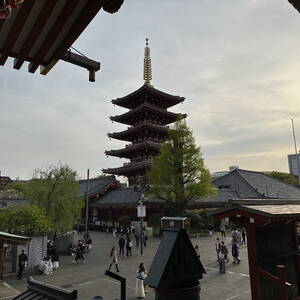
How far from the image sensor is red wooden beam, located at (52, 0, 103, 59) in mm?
2939

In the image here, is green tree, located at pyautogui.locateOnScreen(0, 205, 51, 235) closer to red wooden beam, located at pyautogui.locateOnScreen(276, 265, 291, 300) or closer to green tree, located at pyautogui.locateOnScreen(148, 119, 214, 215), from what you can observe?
green tree, located at pyautogui.locateOnScreen(148, 119, 214, 215)

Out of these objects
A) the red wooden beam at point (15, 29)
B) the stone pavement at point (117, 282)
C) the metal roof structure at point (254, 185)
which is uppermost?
the metal roof structure at point (254, 185)

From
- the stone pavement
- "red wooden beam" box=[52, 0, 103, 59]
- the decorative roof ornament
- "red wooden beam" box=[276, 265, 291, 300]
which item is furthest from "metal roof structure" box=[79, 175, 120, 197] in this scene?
the decorative roof ornament

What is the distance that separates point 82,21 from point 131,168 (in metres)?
39.4

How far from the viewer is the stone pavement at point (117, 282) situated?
12.7 metres

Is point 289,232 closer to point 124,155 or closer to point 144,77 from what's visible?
point 124,155

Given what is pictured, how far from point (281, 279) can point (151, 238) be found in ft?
79.7

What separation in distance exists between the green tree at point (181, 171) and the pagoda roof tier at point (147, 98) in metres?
16.2

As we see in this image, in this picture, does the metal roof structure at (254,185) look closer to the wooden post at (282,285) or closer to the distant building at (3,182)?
the distant building at (3,182)

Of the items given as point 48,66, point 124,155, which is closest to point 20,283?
point 48,66

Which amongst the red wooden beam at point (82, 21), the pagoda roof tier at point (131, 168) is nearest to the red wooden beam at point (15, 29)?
the red wooden beam at point (82, 21)

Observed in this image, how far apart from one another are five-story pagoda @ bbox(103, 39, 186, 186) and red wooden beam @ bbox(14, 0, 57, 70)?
36.6 metres

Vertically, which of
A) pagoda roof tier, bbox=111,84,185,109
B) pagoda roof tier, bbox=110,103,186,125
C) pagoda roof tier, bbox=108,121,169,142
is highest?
pagoda roof tier, bbox=111,84,185,109

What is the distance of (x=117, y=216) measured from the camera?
41.6 meters
